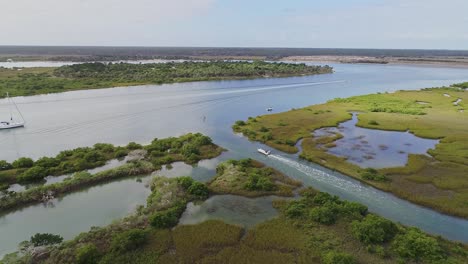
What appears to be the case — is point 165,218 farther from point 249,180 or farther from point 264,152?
point 264,152

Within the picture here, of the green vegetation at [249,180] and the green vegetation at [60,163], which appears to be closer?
the green vegetation at [249,180]

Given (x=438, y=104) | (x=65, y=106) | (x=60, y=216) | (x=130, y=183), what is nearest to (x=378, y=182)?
(x=130, y=183)

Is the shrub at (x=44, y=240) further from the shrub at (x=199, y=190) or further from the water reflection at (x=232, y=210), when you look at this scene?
the shrub at (x=199, y=190)

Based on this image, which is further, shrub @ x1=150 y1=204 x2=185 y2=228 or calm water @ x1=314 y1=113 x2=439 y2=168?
Result: calm water @ x1=314 y1=113 x2=439 y2=168

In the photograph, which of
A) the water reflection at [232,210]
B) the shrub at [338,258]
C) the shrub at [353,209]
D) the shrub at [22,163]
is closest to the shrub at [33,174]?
the shrub at [22,163]

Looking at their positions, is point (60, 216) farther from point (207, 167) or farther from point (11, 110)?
point (11, 110)

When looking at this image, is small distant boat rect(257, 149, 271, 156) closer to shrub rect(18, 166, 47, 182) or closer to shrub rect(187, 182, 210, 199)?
shrub rect(187, 182, 210, 199)

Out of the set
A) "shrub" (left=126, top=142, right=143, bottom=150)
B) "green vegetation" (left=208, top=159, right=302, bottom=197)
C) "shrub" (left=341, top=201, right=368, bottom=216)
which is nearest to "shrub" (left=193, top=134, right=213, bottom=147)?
"shrub" (left=126, top=142, right=143, bottom=150)
